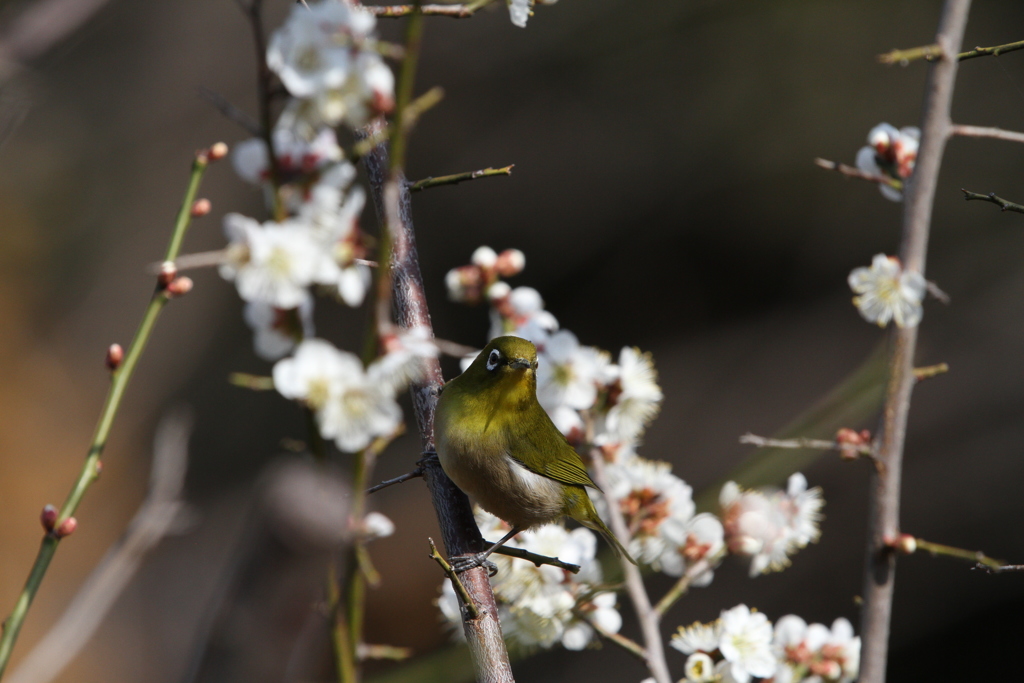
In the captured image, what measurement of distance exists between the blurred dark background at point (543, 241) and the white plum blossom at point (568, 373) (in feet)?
10.4

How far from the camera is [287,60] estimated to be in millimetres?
716

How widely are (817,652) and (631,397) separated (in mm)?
573

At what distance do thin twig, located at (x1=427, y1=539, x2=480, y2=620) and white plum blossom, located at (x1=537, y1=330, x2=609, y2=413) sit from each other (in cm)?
60

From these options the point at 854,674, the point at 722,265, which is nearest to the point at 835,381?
the point at 722,265

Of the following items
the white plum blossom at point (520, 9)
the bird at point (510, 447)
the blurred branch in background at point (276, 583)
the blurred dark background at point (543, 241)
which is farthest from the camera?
the blurred dark background at point (543, 241)

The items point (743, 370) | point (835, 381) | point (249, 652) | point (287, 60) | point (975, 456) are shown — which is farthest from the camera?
point (743, 370)

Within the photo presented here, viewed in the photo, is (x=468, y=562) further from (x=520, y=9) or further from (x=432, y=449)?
(x=520, y=9)

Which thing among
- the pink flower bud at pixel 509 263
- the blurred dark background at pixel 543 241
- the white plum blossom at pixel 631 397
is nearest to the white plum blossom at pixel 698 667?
the white plum blossom at pixel 631 397

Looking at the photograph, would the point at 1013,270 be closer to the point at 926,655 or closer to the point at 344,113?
the point at 926,655

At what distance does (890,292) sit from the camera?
4.81 ft

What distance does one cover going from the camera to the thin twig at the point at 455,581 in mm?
852

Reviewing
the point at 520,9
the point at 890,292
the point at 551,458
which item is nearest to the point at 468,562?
the point at 551,458

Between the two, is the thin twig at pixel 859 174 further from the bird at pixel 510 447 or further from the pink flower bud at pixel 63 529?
the pink flower bud at pixel 63 529

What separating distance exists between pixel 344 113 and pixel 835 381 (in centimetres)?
447
